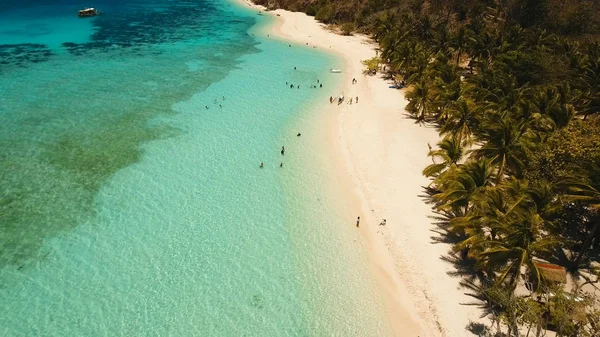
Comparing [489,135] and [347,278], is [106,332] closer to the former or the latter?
[347,278]

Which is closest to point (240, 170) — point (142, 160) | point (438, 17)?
point (142, 160)

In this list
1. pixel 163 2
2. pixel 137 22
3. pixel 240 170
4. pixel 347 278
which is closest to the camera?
pixel 347 278

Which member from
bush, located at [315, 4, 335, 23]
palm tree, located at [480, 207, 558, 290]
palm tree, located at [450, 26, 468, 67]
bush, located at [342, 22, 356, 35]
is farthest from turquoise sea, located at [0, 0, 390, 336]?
bush, located at [315, 4, 335, 23]

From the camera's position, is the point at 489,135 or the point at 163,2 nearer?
the point at 489,135

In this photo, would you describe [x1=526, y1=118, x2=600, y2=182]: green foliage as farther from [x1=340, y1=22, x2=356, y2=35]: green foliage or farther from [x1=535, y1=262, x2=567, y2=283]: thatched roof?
[x1=340, y1=22, x2=356, y2=35]: green foliage

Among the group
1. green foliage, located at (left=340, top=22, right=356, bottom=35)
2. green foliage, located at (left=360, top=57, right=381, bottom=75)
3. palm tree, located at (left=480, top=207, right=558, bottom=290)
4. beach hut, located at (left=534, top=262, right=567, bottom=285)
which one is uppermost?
green foliage, located at (left=340, top=22, right=356, bottom=35)

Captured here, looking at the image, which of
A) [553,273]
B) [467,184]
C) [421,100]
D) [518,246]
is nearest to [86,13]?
[421,100]

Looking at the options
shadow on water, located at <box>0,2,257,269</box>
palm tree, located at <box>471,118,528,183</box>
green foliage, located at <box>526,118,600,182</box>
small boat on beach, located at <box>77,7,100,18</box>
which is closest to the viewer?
green foliage, located at <box>526,118,600,182</box>

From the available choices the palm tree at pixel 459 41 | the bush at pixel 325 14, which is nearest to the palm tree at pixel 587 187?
the palm tree at pixel 459 41
